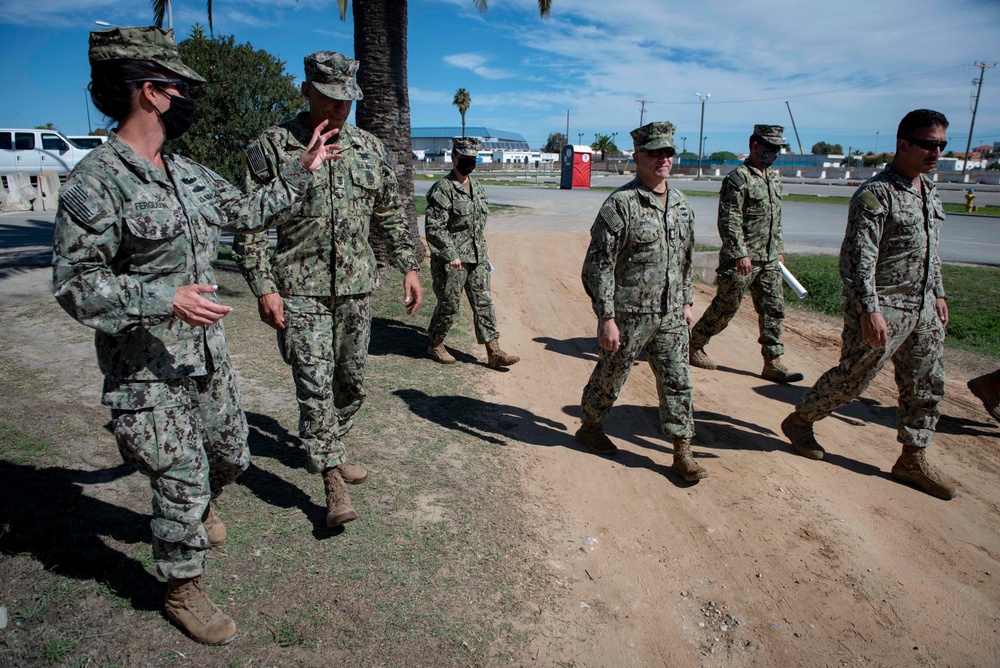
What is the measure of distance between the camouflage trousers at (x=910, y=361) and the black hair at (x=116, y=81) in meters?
4.36

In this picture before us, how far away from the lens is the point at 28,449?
3.91 metres

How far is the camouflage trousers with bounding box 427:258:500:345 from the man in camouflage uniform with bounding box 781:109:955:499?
3361mm

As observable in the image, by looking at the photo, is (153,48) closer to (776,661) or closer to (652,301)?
(652,301)

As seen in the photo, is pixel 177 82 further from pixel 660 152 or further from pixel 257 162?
pixel 660 152

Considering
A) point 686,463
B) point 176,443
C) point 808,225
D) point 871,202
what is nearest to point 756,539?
point 686,463

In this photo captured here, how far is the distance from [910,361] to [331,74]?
4.18 meters

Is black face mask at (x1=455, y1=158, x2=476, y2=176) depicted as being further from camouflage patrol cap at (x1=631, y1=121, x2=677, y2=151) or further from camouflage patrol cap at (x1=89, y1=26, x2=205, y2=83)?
camouflage patrol cap at (x1=89, y1=26, x2=205, y2=83)

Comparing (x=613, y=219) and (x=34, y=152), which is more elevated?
(x=34, y=152)

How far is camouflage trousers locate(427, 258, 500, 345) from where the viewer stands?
21.9 feet

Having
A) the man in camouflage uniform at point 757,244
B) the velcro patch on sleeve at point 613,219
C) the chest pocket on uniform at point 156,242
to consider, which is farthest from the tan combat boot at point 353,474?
the man in camouflage uniform at point 757,244

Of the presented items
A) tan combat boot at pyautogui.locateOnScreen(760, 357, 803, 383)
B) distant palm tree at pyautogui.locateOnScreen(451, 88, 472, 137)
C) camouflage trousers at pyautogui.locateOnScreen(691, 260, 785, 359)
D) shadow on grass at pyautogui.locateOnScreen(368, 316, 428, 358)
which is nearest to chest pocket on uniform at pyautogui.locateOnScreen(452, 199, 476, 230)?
shadow on grass at pyautogui.locateOnScreen(368, 316, 428, 358)

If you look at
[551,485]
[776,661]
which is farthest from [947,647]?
[551,485]

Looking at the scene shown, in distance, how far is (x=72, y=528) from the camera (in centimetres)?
320

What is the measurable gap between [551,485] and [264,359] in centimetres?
327
